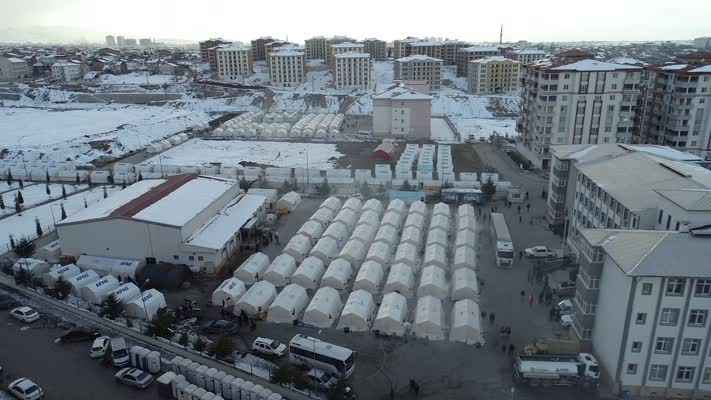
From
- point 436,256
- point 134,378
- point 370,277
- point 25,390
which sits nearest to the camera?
point 25,390

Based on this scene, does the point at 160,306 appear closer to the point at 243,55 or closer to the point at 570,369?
the point at 570,369

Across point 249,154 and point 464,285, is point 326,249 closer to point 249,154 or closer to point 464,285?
point 464,285

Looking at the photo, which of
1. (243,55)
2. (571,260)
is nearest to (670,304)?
(571,260)

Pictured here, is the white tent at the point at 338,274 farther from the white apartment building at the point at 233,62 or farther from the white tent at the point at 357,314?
the white apartment building at the point at 233,62

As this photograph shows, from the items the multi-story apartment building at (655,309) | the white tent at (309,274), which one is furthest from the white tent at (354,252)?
the multi-story apartment building at (655,309)

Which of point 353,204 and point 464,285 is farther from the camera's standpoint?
point 353,204

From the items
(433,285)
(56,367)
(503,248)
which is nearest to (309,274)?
(433,285)

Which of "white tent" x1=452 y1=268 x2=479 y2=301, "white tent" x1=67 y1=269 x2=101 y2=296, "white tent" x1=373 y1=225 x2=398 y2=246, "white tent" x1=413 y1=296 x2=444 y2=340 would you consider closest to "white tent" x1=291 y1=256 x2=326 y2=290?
"white tent" x1=373 y1=225 x2=398 y2=246
